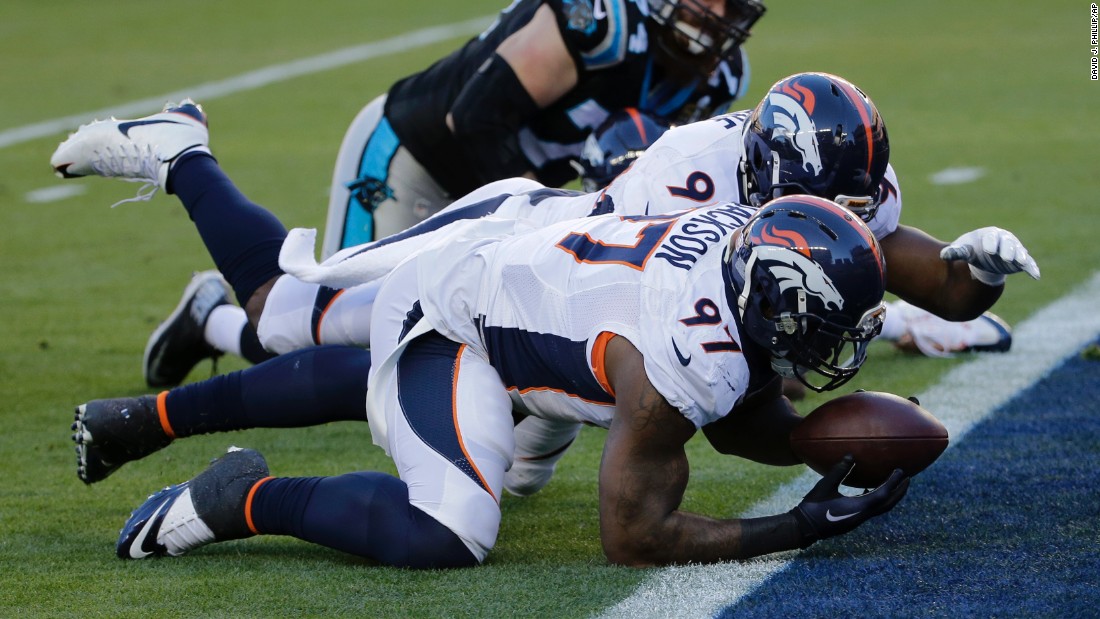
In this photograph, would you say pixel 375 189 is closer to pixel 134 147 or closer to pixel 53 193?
pixel 134 147

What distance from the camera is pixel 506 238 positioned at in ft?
11.3

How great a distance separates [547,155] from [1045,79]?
7326mm

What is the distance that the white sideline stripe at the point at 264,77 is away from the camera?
31.2 feet

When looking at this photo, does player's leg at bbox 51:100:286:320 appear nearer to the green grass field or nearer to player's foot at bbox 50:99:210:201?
player's foot at bbox 50:99:210:201

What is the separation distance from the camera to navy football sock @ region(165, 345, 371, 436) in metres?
3.53

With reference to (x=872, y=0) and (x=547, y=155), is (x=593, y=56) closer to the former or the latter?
(x=547, y=155)

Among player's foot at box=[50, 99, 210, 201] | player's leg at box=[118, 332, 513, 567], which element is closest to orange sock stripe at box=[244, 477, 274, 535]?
player's leg at box=[118, 332, 513, 567]

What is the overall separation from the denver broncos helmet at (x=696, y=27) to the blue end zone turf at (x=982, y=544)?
4.68ft

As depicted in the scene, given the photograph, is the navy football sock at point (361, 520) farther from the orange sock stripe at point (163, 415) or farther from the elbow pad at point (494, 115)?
the elbow pad at point (494, 115)

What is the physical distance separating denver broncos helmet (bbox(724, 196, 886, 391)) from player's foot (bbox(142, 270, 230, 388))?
7.81 ft

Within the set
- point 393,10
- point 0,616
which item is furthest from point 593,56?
point 393,10

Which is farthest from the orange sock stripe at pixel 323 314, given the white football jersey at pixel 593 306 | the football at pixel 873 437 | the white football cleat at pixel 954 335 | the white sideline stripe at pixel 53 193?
the white sideline stripe at pixel 53 193

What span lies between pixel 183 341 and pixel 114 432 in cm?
126

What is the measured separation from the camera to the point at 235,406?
11.8 feet
